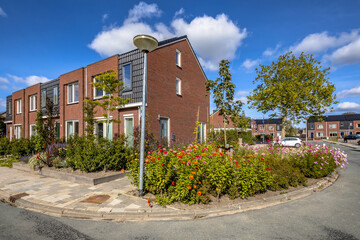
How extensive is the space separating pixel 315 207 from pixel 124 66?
11.9m

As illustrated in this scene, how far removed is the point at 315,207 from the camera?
15.1 ft

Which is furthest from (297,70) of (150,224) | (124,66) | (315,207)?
(150,224)

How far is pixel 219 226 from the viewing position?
12.0 feet

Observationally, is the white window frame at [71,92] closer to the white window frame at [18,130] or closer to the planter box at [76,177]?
the planter box at [76,177]

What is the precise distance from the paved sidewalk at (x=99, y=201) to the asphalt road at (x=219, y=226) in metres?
0.22

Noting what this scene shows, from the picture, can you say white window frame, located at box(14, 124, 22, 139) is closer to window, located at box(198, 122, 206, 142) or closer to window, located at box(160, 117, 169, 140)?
window, located at box(160, 117, 169, 140)

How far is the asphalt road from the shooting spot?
11.0ft

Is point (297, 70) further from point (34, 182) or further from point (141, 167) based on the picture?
point (34, 182)

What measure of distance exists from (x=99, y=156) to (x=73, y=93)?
10.8 m

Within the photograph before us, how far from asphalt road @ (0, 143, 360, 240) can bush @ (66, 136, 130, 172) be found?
278cm

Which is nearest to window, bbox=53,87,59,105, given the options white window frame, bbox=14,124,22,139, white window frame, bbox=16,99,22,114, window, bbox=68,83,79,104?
window, bbox=68,83,79,104

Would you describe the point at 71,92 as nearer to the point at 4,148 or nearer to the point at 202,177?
the point at 4,148

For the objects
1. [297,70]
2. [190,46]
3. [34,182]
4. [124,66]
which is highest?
[190,46]

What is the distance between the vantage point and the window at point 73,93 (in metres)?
15.4
